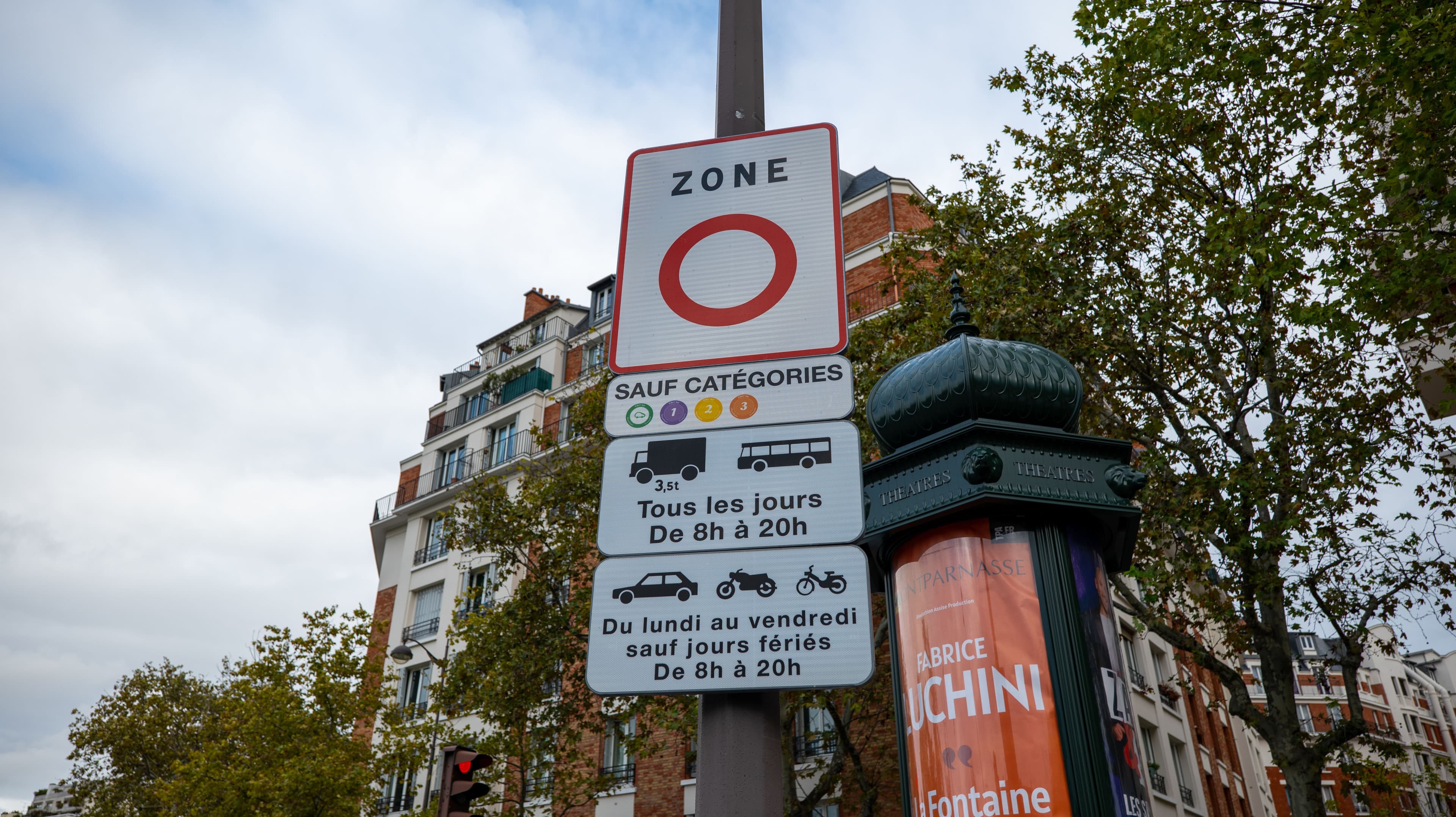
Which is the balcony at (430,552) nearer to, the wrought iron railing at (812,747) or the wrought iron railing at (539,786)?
the wrought iron railing at (539,786)

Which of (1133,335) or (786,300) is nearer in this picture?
(786,300)

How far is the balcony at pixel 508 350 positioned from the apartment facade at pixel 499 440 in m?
0.06

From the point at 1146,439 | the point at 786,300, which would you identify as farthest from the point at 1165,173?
the point at 786,300

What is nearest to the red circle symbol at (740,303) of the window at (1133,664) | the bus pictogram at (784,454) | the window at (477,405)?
the bus pictogram at (784,454)

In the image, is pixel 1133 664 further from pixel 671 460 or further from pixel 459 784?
pixel 671 460

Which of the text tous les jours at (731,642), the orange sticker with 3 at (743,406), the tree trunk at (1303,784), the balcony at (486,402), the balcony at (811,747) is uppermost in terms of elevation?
the balcony at (486,402)

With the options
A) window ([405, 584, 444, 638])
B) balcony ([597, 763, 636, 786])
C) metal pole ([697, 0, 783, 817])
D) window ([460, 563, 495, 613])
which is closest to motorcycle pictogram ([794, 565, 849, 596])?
metal pole ([697, 0, 783, 817])

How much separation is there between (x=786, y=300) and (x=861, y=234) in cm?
2753

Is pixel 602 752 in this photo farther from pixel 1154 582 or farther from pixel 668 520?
pixel 668 520

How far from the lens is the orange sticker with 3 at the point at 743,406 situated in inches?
114

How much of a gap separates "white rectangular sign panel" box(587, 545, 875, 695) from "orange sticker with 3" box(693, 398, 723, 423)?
0.40 metres

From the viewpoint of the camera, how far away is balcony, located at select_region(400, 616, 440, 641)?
36156mm

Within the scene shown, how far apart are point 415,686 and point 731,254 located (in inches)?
→ 1394

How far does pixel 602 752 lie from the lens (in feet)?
93.1
